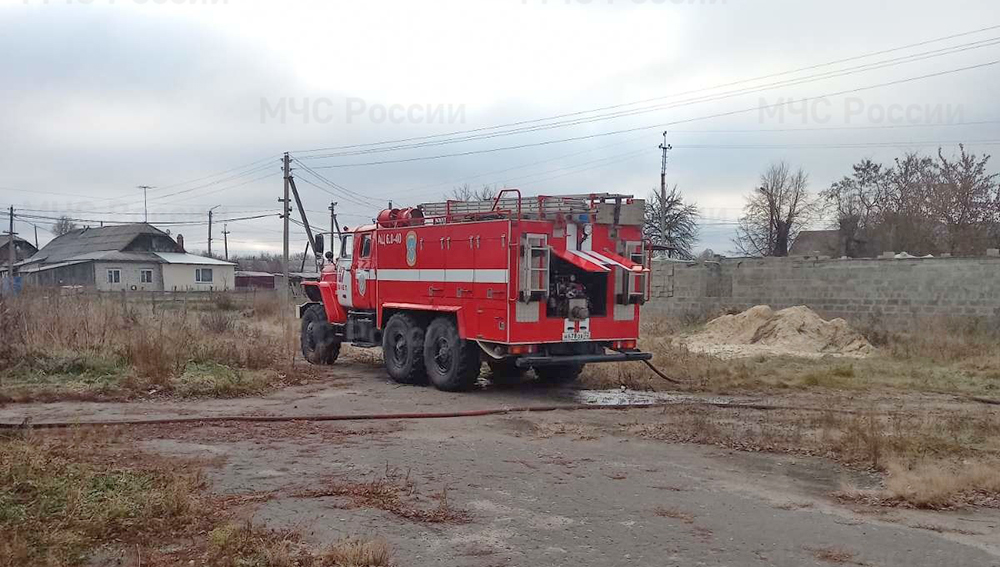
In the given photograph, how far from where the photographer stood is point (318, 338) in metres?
16.7

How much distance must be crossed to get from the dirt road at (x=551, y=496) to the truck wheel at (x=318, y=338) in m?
6.23

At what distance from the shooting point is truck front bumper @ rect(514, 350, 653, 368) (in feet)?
38.7

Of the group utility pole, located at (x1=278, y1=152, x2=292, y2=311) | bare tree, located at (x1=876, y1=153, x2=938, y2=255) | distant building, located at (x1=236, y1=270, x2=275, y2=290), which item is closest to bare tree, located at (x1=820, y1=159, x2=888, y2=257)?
bare tree, located at (x1=876, y1=153, x2=938, y2=255)

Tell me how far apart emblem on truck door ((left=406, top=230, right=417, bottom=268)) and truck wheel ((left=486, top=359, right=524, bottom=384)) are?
2.29m

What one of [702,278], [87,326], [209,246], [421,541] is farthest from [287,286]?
[209,246]

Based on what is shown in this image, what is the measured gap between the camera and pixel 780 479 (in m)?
7.42

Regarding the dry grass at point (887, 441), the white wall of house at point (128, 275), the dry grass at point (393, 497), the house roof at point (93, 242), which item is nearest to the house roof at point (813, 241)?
the dry grass at point (887, 441)

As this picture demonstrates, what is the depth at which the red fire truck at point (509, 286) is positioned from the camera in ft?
38.7

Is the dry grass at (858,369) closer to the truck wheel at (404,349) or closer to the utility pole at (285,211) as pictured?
the truck wheel at (404,349)

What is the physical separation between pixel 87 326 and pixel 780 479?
494 inches

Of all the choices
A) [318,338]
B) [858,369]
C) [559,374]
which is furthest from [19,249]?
[858,369]

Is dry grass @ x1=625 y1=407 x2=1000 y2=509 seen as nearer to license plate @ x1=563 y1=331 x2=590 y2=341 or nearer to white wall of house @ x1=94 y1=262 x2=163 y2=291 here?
license plate @ x1=563 y1=331 x2=590 y2=341

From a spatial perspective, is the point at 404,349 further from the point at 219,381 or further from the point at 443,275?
the point at 219,381

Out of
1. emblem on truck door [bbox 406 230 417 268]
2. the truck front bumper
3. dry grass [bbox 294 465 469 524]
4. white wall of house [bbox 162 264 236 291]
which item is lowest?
white wall of house [bbox 162 264 236 291]
